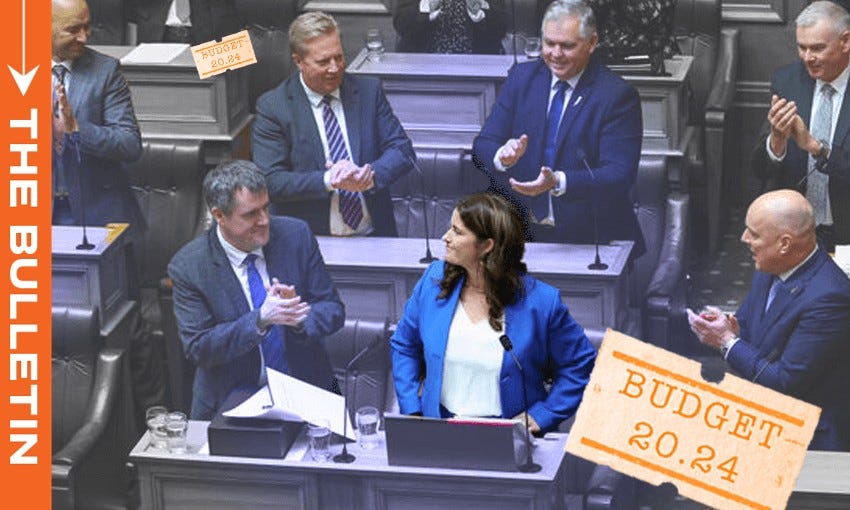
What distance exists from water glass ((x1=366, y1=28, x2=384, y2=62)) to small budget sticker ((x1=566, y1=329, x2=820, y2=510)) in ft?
9.33

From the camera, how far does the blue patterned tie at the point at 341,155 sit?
6.25 m

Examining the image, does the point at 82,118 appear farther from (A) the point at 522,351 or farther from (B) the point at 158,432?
(A) the point at 522,351

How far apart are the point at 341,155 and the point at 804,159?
1.34 m

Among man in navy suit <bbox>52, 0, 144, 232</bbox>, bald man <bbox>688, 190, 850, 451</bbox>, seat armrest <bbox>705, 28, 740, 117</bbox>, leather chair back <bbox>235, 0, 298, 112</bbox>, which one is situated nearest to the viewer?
bald man <bbox>688, 190, 850, 451</bbox>

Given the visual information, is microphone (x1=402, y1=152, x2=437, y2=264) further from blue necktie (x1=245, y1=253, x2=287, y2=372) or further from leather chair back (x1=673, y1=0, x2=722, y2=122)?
leather chair back (x1=673, y1=0, x2=722, y2=122)

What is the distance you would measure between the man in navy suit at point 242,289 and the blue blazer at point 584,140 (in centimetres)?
73

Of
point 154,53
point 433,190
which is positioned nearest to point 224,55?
point 154,53

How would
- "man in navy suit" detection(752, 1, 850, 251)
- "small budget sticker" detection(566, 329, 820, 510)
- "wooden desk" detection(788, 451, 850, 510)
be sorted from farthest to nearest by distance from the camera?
"man in navy suit" detection(752, 1, 850, 251) < "wooden desk" detection(788, 451, 850, 510) < "small budget sticker" detection(566, 329, 820, 510)

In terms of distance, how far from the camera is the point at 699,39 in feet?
24.4

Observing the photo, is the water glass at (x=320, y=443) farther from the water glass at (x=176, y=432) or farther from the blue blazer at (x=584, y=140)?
the blue blazer at (x=584, y=140)

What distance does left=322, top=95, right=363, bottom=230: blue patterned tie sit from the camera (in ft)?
20.5

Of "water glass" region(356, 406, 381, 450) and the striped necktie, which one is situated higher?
the striped necktie
